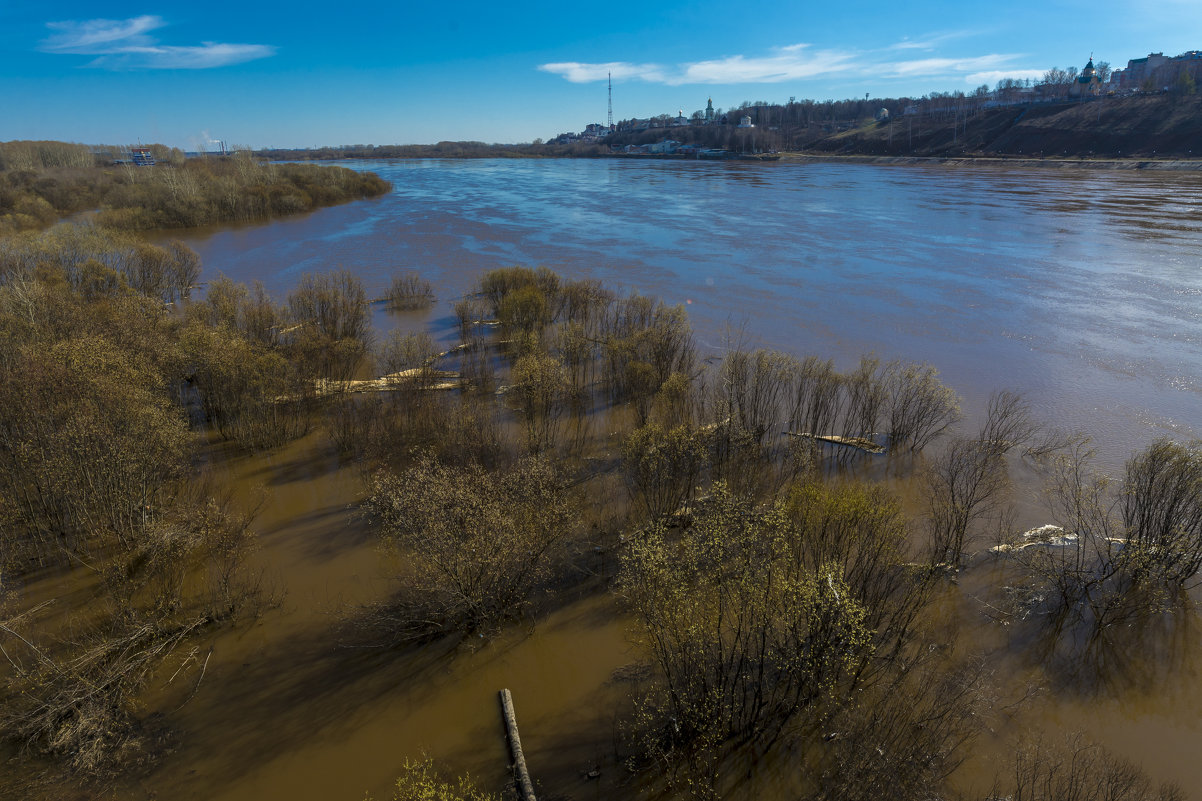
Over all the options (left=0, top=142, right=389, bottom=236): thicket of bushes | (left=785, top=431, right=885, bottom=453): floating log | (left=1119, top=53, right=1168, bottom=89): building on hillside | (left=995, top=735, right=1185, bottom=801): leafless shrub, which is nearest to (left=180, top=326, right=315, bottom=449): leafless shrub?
(left=785, top=431, right=885, bottom=453): floating log

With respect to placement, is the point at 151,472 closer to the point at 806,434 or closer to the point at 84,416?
the point at 84,416

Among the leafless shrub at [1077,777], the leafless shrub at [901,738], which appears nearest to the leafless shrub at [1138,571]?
the leafless shrub at [1077,777]

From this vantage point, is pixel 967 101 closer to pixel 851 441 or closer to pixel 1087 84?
pixel 1087 84

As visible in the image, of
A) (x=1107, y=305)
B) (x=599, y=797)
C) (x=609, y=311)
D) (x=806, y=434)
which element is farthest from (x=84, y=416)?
(x=1107, y=305)

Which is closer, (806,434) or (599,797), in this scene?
(599,797)

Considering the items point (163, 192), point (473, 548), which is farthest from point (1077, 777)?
point (163, 192)

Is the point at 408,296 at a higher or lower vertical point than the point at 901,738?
higher
